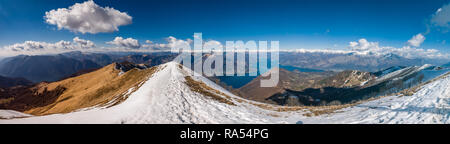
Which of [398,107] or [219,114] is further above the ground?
[398,107]

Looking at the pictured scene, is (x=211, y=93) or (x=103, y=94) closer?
(x=211, y=93)

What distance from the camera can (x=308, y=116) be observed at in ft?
47.3

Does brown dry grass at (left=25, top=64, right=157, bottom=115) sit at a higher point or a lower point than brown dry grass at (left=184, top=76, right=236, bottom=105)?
lower

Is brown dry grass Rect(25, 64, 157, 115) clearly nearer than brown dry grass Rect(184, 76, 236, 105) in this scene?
No

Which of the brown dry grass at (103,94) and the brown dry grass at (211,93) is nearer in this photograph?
the brown dry grass at (211,93)

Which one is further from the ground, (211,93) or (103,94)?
(211,93)

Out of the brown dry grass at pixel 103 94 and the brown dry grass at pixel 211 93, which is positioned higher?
the brown dry grass at pixel 211 93

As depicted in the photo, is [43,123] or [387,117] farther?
[387,117]
